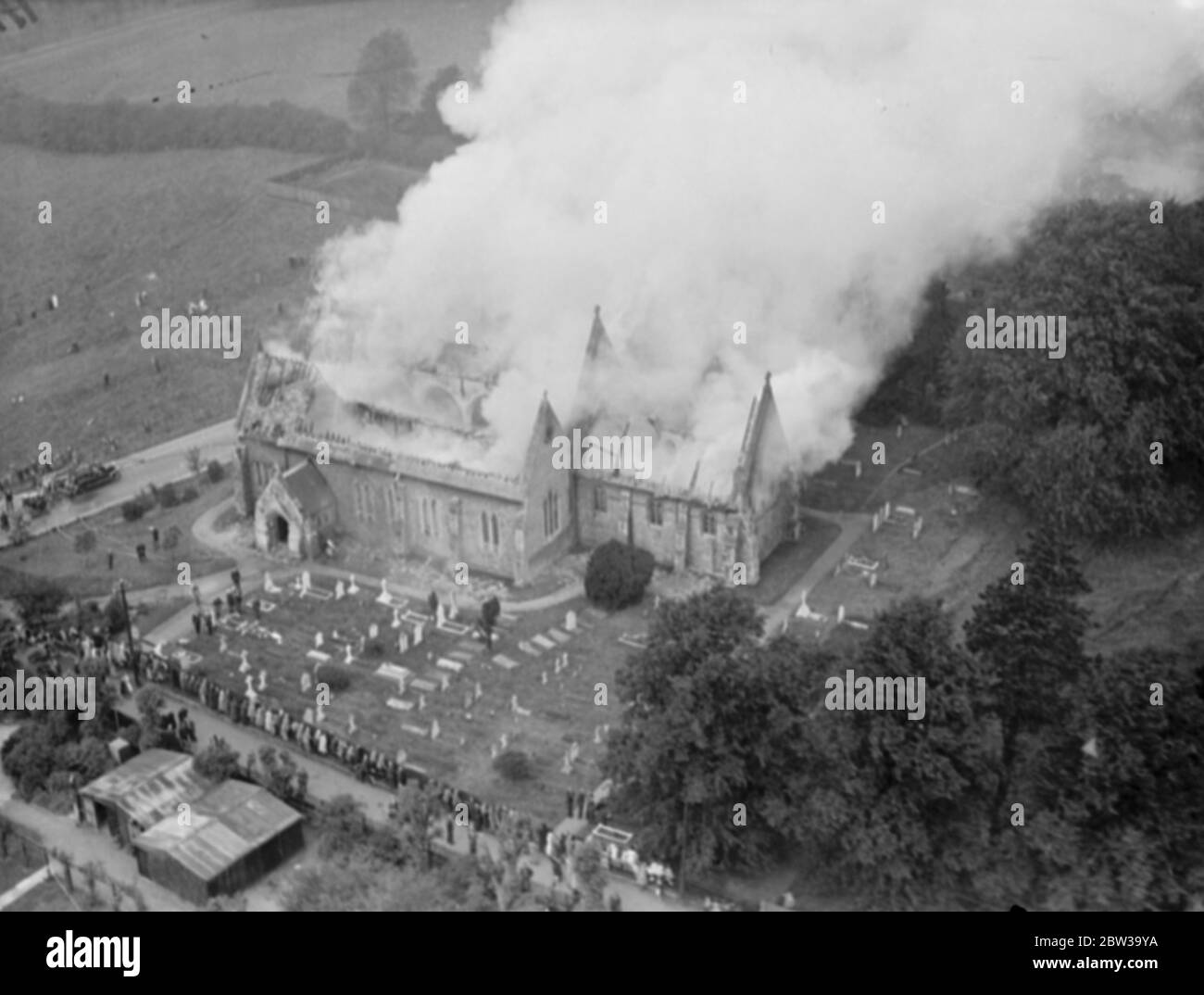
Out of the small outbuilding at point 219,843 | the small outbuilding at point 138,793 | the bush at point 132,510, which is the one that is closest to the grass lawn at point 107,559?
the bush at point 132,510

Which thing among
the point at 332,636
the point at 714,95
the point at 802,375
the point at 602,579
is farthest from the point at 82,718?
the point at 714,95

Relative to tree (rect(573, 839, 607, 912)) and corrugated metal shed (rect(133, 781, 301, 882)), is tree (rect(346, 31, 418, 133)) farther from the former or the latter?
tree (rect(573, 839, 607, 912))

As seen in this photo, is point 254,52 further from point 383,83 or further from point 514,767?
point 514,767

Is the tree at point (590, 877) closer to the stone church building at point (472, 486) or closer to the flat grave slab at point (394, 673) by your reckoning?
the flat grave slab at point (394, 673)

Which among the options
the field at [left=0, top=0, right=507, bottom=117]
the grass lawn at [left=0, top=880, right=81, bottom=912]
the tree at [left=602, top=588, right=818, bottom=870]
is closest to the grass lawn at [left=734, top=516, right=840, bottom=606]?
the tree at [left=602, top=588, right=818, bottom=870]

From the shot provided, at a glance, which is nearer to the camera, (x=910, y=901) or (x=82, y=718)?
(x=910, y=901)

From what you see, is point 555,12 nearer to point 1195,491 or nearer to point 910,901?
point 1195,491

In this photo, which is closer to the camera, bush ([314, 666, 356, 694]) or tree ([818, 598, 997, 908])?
tree ([818, 598, 997, 908])
